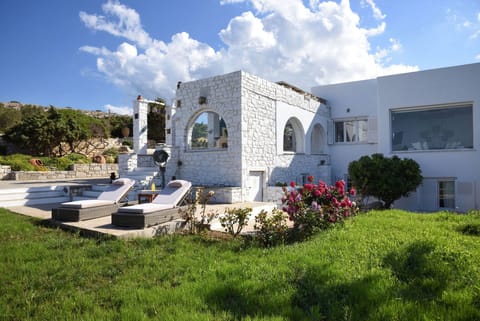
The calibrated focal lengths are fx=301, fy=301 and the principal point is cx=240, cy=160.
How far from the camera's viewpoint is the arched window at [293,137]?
15.7m

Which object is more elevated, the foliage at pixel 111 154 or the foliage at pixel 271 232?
the foliage at pixel 111 154

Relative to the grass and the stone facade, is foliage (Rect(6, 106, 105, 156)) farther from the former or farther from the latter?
the grass

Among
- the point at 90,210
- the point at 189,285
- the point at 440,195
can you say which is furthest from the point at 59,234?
the point at 440,195

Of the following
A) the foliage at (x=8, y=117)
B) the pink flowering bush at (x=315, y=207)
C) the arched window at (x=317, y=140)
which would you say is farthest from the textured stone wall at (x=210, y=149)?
the foliage at (x=8, y=117)

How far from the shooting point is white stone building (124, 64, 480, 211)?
475 inches

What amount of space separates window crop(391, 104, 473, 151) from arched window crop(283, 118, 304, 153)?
14.4ft

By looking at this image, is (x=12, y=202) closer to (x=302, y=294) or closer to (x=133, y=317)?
(x=133, y=317)

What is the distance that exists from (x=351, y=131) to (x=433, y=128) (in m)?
4.43

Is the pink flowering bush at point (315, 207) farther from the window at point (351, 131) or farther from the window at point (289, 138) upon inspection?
the window at point (351, 131)

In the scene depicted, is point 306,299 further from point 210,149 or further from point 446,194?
point 446,194

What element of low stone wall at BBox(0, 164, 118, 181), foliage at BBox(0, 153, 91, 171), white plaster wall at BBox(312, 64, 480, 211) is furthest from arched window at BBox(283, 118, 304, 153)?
foliage at BBox(0, 153, 91, 171)

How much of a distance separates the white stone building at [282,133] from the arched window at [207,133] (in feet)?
0.16

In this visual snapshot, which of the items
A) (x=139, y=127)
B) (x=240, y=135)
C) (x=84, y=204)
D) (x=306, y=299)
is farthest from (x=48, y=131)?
(x=306, y=299)

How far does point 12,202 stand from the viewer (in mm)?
10656
